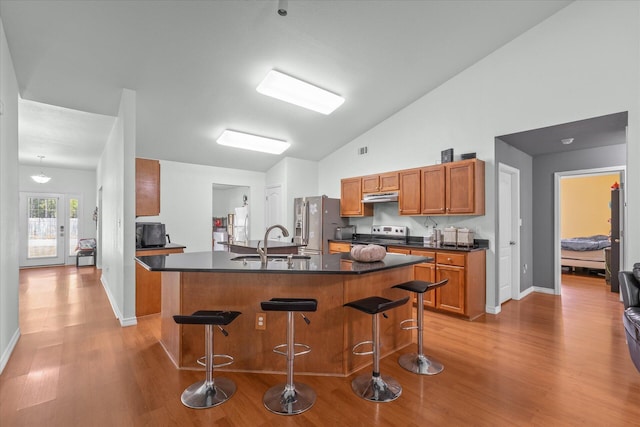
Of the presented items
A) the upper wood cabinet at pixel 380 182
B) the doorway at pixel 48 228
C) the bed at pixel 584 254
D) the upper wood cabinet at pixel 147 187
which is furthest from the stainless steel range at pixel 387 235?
the doorway at pixel 48 228

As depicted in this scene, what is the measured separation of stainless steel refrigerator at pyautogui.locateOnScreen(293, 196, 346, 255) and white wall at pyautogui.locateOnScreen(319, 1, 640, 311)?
146 cm

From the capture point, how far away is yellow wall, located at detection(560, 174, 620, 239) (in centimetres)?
783

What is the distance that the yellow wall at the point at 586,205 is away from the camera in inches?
308

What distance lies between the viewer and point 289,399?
210 cm

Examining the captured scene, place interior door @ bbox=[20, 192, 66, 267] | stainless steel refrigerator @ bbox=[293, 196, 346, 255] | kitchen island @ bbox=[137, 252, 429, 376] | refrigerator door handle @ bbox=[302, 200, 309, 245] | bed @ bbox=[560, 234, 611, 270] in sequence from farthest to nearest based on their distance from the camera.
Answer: interior door @ bbox=[20, 192, 66, 267], bed @ bbox=[560, 234, 611, 270], refrigerator door handle @ bbox=[302, 200, 309, 245], stainless steel refrigerator @ bbox=[293, 196, 346, 255], kitchen island @ bbox=[137, 252, 429, 376]

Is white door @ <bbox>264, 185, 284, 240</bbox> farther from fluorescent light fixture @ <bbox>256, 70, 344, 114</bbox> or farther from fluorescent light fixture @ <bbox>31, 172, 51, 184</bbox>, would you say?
fluorescent light fixture @ <bbox>31, 172, 51, 184</bbox>

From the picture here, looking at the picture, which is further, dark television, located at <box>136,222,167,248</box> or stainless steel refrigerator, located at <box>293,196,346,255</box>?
stainless steel refrigerator, located at <box>293,196,346,255</box>

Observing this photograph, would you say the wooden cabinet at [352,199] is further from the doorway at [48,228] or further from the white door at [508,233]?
the doorway at [48,228]

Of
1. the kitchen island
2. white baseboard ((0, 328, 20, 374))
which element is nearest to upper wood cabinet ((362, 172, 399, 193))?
the kitchen island

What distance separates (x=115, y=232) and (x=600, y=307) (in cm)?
708

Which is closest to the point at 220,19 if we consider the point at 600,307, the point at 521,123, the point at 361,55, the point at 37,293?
the point at 361,55

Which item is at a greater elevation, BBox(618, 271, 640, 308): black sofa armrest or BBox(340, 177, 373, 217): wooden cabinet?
BBox(340, 177, 373, 217): wooden cabinet

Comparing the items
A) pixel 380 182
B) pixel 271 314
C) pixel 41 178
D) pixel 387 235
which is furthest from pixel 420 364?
pixel 41 178

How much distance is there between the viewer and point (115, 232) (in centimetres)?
436
